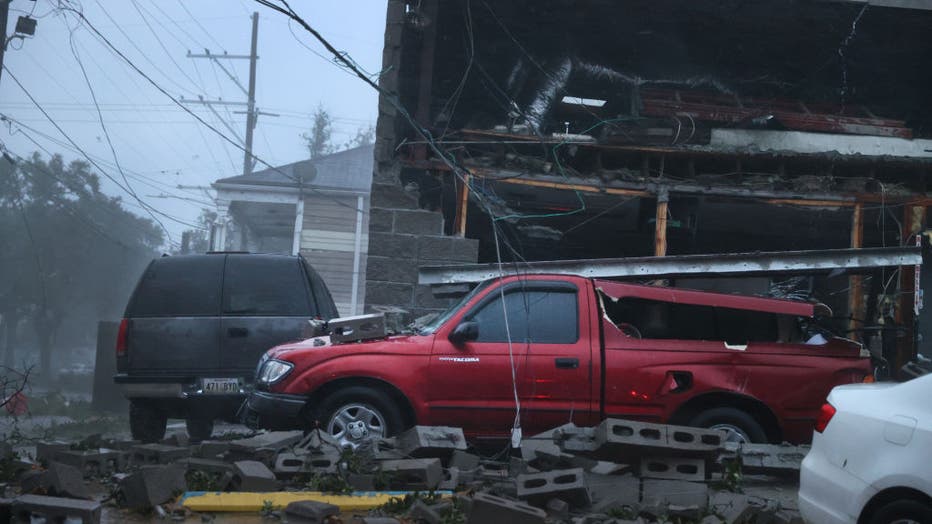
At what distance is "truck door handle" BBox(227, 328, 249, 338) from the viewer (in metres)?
10.1

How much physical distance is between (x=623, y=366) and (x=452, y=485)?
2087 millimetres

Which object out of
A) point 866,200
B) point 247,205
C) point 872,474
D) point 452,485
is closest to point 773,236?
point 866,200

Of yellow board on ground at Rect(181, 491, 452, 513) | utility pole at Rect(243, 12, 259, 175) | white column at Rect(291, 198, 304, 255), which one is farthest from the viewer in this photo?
utility pole at Rect(243, 12, 259, 175)

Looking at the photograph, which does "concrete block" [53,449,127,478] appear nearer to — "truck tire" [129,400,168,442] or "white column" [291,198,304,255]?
"truck tire" [129,400,168,442]

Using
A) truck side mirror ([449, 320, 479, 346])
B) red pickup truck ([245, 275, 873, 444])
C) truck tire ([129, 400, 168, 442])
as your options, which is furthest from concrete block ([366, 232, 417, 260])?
truck side mirror ([449, 320, 479, 346])

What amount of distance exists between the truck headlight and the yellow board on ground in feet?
5.02

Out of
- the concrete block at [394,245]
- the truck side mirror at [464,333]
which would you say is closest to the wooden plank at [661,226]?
the concrete block at [394,245]

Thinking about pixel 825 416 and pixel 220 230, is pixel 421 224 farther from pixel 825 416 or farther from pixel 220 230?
pixel 220 230

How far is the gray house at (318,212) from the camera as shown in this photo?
83.6ft

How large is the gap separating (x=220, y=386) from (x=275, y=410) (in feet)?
6.58

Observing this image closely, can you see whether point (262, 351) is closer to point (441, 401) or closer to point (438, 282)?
point (438, 282)

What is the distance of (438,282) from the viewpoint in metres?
10.2

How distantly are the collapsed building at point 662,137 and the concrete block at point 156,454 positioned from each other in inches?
216

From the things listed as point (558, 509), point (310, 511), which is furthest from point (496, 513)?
point (310, 511)
